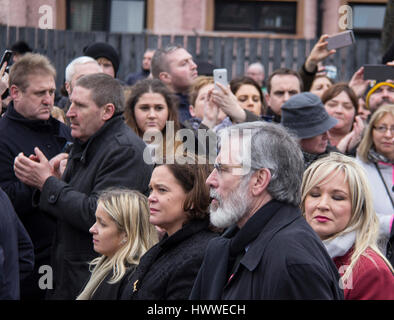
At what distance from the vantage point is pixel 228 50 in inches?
467

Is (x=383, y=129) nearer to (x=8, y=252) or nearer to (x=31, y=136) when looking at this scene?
(x=31, y=136)

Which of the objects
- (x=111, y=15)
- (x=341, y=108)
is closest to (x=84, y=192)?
(x=341, y=108)

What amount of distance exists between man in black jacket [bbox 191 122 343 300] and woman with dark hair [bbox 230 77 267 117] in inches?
139

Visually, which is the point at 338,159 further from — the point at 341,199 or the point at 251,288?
the point at 251,288

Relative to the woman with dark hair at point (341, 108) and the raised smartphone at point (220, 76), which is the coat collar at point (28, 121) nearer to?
the raised smartphone at point (220, 76)

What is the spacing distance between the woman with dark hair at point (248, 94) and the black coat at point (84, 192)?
2.11 meters

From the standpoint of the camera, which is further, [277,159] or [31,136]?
[31,136]

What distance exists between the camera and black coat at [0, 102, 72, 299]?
5.16 meters

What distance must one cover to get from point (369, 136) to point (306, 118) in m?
0.57

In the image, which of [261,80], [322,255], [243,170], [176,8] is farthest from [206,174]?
[176,8]

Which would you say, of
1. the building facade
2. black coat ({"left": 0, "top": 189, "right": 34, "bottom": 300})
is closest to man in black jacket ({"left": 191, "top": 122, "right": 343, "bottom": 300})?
black coat ({"left": 0, "top": 189, "right": 34, "bottom": 300})

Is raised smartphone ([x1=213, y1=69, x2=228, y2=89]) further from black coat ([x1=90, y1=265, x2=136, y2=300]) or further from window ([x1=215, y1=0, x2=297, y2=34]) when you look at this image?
window ([x1=215, y1=0, x2=297, y2=34])

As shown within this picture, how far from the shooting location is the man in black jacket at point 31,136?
204 inches
